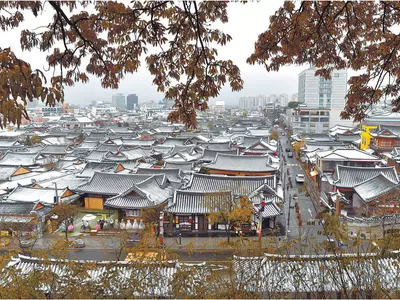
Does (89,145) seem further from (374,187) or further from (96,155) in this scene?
(374,187)

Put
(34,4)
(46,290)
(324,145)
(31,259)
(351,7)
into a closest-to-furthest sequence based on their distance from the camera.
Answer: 1. (34,4)
2. (351,7)
3. (46,290)
4. (31,259)
5. (324,145)

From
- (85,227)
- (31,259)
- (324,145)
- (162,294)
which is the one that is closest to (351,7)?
(162,294)

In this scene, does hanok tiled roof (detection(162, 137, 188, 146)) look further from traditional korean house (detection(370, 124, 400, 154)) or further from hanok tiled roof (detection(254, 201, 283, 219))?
hanok tiled roof (detection(254, 201, 283, 219))

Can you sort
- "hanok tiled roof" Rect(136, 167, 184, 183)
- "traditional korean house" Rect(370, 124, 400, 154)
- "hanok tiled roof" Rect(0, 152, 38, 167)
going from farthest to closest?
1. "traditional korean house" Rect(370, 124, 400, 154)
2. "hanok tiled roof" Rect(0, 152, 38, 167)
3. "hanok tiled roof" Rect(136, 167, 184, 183)

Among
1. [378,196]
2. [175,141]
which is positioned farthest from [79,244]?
[175,141]

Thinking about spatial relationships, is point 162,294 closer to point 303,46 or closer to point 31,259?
point 31,259

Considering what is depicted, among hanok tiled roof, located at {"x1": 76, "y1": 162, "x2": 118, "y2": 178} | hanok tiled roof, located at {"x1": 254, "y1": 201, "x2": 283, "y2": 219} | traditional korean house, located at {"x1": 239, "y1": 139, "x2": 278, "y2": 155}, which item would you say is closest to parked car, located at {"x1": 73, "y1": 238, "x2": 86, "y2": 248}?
hanok tiled roof, located at {"x1": 254, "y1": 201, "x2": 283, "y2": 219}
